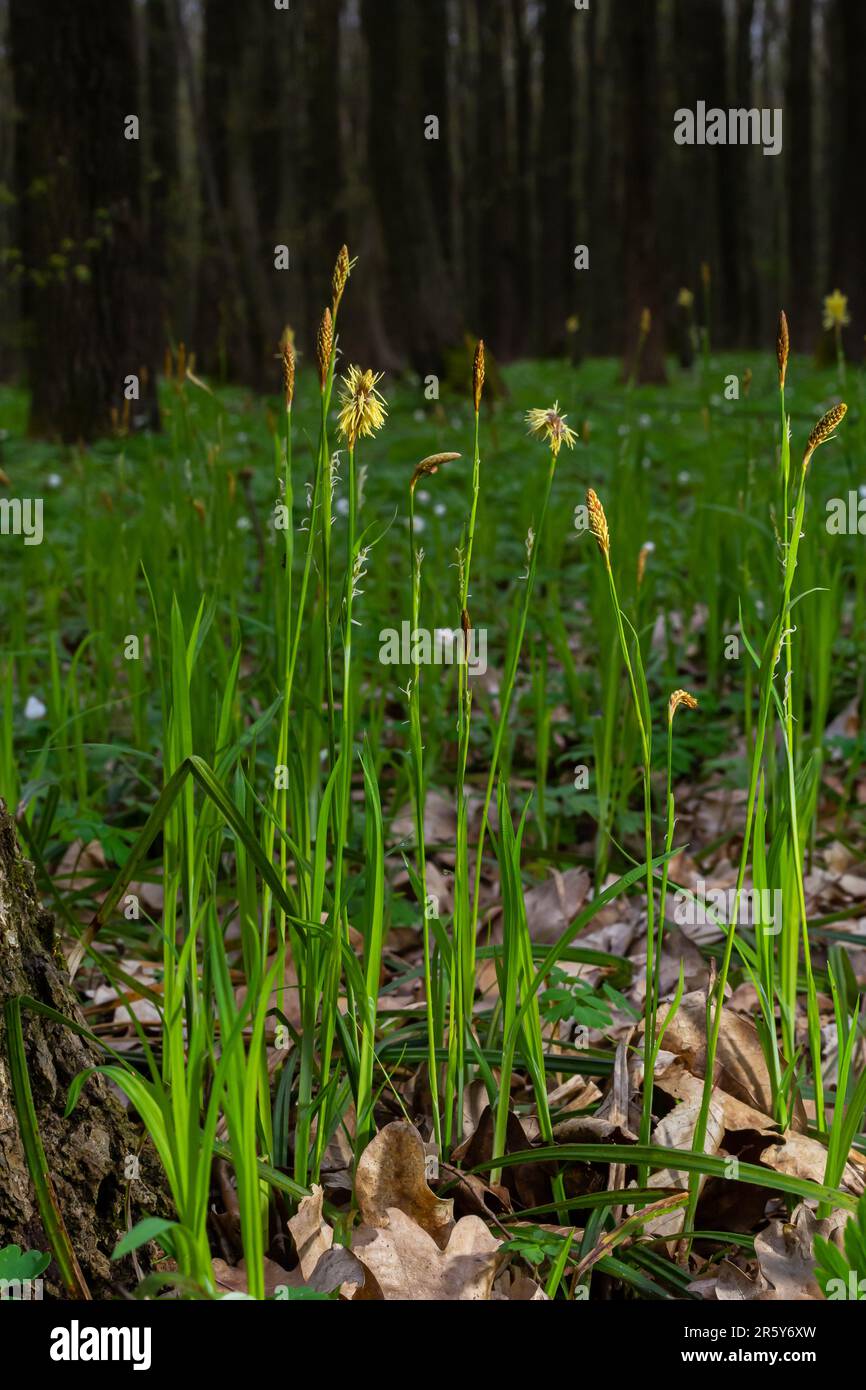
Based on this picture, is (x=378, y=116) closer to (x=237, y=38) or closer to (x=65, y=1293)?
(x=237, y=38)

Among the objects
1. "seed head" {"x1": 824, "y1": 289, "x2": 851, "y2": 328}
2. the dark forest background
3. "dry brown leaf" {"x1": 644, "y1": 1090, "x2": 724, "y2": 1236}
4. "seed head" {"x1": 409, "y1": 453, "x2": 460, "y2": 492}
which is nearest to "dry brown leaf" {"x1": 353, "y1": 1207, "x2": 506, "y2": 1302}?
"dry brown leaf" {"x1": 644, "y1": 1090, "x2": 724, "y2": 1236}

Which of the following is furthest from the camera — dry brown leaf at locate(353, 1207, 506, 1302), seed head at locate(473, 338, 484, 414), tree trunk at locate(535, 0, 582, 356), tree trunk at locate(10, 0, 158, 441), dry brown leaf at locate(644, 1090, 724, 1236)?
tree trunk at locate(535, 0, 582, 356)

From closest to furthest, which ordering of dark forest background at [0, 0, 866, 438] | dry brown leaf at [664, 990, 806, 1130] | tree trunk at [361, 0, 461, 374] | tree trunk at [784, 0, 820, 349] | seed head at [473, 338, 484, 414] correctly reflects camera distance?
seed head at [473, 338, 484, 414]
dry brown leaf at [664, 990, 806, 1130]
dark forest background at [0, 0, 866, 438]
tree trunk at [361, 0, 461, 374]
tree trunk at [784, 0, 820, 349]

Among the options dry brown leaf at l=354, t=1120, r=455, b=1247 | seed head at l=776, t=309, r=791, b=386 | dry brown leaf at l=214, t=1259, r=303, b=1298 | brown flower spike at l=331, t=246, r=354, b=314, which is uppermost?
brown flower spike at l=331, t=246, r=354, b=314

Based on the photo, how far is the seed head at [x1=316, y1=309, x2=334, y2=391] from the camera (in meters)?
0.98

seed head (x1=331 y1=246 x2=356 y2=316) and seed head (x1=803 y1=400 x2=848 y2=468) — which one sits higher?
seed head (x1=331 y1=246 x2=356 y2=316)

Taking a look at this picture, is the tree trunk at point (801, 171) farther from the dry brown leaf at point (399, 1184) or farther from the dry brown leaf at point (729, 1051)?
the dry brown leaf at point (399, 1184)

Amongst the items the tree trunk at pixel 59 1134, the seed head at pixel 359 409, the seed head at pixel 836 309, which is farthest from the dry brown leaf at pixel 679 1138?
the seed head at pixel 836 309

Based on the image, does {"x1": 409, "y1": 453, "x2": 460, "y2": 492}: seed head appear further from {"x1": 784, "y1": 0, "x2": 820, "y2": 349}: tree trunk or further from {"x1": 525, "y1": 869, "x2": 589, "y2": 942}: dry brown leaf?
{"x1": 784, "y1": 0, "x2": 820, "y2": 349}: tree trunk

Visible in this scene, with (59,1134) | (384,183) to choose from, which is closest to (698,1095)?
(59,1134)

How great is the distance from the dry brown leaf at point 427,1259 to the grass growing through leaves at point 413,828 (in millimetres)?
63

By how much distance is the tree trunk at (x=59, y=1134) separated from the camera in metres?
1.02

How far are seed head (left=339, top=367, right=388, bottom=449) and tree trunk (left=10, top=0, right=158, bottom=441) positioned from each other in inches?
198

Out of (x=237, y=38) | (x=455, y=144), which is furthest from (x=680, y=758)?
(x=455, y=144)
